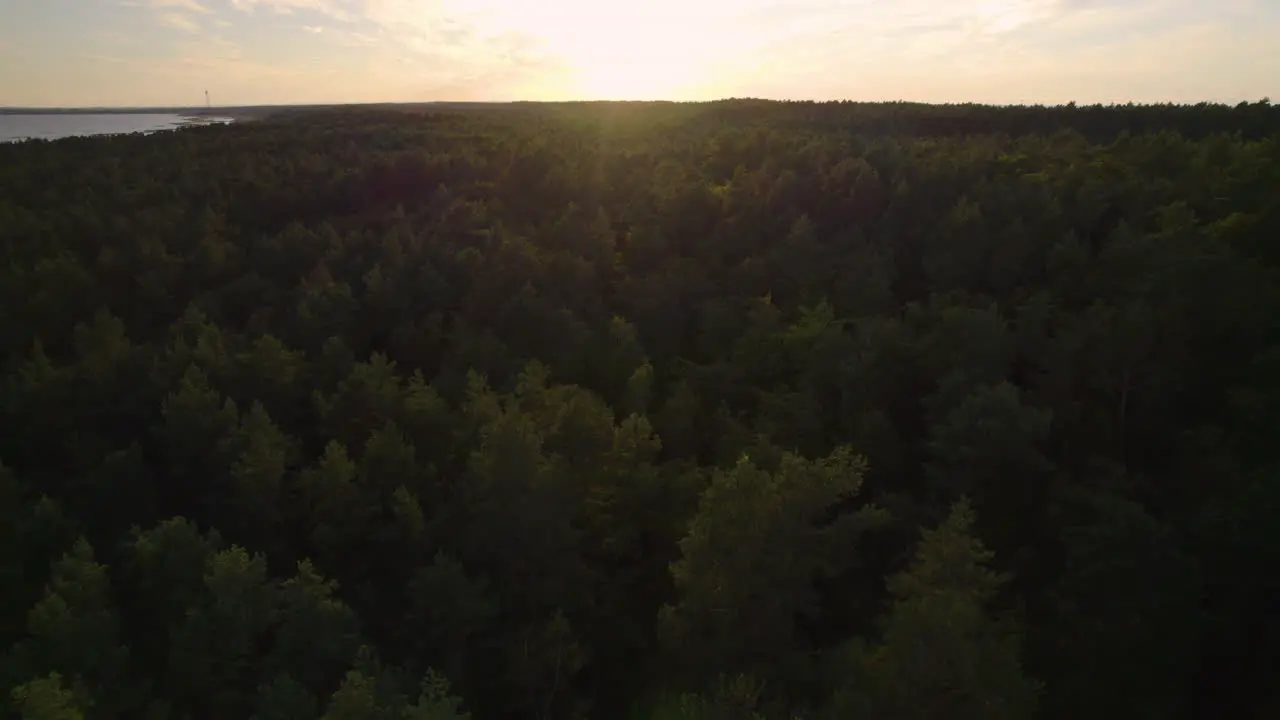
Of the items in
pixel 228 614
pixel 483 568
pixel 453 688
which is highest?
pixel 228 614

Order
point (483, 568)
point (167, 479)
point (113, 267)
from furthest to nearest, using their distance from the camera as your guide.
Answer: point (113, 267) < point (167, 479) < point (483, 568)

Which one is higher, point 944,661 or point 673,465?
point 944,661

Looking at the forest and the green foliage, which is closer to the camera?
the green foliage

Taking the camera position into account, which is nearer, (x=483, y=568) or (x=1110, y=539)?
(x=1110, y=539)

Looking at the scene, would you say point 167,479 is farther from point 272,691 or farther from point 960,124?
point 960,124

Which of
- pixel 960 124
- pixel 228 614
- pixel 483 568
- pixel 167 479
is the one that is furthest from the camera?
pixel 960 124

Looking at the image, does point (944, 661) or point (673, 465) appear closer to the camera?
point (944, 661)

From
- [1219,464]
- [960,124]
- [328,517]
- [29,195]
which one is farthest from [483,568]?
[960,124]

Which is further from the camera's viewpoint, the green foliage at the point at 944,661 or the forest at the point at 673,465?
the forest at the point at 673,465
